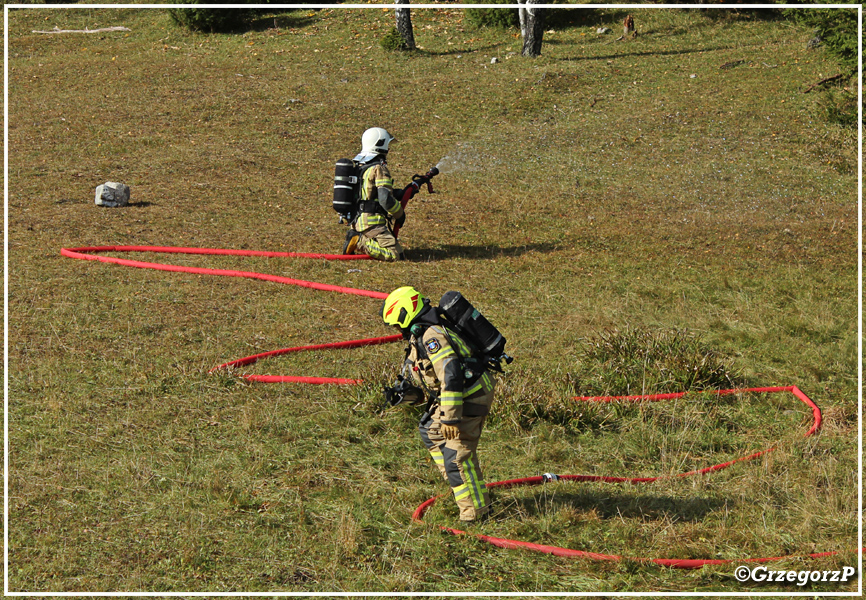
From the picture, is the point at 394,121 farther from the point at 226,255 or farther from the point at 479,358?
the point at 479,358

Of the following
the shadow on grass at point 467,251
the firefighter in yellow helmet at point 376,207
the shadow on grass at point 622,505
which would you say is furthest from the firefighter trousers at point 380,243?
the shadow on grass at point 622,505

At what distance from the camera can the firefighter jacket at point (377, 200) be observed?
445 inches

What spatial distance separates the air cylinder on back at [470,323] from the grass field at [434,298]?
4.09ft

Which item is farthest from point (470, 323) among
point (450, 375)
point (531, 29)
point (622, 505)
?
point (531, 29)

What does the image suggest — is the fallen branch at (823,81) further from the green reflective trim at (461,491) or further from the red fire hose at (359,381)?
the green reflective trim at (461,491)

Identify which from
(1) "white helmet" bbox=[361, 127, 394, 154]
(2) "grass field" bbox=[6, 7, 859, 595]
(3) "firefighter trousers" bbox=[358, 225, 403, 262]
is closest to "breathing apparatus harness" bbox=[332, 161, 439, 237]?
(1) "white helmet" bbox=[361, 127, 394, 154]

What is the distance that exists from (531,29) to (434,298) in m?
15.9

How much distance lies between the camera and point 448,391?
5.39 m

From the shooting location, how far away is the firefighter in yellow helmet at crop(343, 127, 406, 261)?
11.3 metres

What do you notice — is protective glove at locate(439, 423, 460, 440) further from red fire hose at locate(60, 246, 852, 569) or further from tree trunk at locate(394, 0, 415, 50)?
tree trunk at locate(394, 0, 415, 50)

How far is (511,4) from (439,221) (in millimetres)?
15124

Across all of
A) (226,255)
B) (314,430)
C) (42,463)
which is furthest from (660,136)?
(42,463)

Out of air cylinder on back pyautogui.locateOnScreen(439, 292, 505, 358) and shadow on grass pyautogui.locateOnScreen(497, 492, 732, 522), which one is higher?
air cylinder on back pyautogui.locateOnScreen(439, 292, 505, 358)

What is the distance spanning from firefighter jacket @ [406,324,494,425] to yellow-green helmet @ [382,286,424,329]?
0.14 meters
